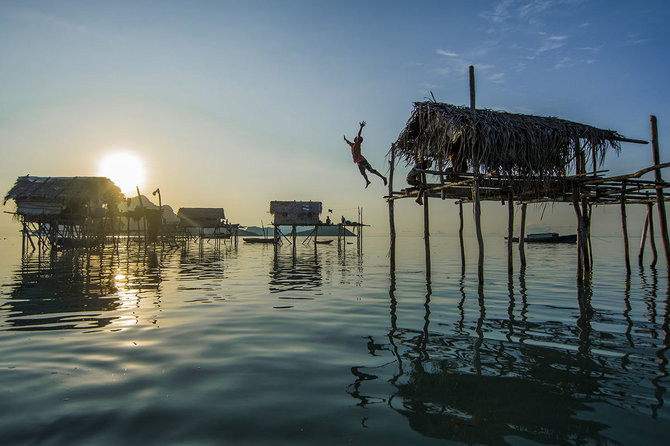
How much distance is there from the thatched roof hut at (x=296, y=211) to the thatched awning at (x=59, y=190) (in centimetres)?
1546

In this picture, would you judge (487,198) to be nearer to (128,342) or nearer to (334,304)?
(334,304)

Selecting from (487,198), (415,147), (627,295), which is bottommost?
(627,295)

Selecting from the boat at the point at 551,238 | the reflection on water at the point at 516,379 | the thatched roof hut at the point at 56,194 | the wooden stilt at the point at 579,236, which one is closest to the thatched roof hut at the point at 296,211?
the thatched roof hut at the point at 56,194

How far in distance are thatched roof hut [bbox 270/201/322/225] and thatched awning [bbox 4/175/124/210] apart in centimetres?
1546

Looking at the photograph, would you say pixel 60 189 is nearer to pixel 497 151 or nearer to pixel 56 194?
pixel 56 194

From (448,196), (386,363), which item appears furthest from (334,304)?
(448,196)

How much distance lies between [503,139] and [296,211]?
1173 inches

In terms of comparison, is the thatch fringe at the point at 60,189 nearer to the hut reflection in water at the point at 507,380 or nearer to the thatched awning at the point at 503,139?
the thatched awning at the point at 503,139

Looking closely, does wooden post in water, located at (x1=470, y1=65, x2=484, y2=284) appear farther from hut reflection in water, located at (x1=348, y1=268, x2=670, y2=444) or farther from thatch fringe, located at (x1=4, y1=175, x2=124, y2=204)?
thatch fringe, located at (x1=4, y1=175, x2=124, y2=204)

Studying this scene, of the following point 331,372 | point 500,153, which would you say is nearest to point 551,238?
point 500,153

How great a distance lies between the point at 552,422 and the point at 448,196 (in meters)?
11.8

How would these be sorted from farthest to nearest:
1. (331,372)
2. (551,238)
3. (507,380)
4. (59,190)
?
(551,238) < (59,190) < (331,372) < (507,380)

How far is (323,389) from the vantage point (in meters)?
3.69

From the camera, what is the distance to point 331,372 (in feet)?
13.6
